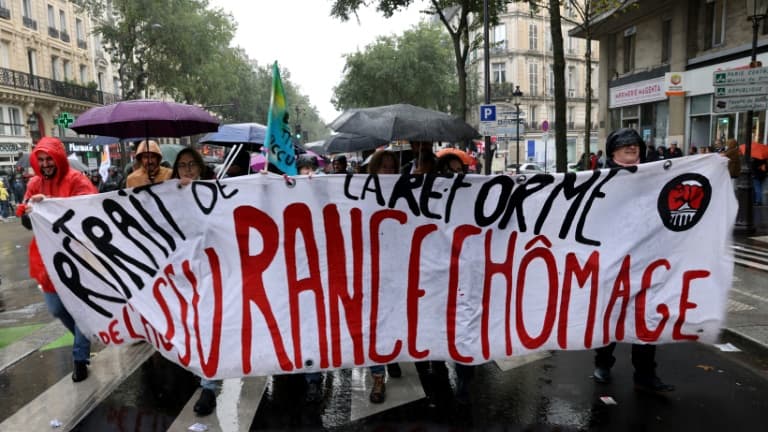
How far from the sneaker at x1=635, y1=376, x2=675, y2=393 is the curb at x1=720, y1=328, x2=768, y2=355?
3.56ft

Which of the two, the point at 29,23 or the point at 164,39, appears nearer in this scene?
the point at 29,23

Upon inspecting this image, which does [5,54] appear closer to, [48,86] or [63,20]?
[48,86]

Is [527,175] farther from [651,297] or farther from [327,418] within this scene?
[327,418]

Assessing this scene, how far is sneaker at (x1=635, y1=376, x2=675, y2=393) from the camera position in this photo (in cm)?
422

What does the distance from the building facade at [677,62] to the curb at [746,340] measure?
1311 cm

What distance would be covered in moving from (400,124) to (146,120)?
2.54 meters

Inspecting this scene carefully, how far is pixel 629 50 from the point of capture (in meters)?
24.5

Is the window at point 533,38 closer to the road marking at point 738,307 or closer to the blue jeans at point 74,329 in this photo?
the road marking at point 738,307

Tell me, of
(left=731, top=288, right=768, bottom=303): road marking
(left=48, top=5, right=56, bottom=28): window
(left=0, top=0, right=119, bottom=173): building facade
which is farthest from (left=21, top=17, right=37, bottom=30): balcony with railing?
(left=731, top=288, right=768, bottom=303): road marking

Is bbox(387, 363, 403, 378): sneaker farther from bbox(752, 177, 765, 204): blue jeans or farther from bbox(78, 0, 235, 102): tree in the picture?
bbox(78, 0, 235, 102): tree

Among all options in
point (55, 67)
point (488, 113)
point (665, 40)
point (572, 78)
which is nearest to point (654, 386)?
point (488, 113)

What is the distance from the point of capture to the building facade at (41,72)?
3219 cm

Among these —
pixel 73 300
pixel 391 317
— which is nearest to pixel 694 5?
pixel 391 317

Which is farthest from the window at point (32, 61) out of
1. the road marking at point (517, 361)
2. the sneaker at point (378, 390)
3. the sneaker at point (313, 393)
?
the road marking at point (517, 361)
